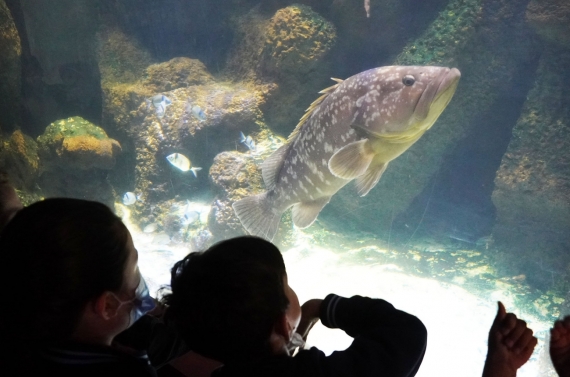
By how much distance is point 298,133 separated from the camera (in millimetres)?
4395

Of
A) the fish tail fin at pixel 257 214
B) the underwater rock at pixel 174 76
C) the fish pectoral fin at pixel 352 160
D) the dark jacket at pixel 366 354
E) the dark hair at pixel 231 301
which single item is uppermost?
the dark hair at pixel 231 301

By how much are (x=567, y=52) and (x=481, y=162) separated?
9.65 feet

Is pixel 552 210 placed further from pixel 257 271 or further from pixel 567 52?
pixel 257 271

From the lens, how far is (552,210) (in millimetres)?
6922

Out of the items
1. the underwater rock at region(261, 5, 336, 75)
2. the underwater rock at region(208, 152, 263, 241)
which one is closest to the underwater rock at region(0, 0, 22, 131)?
the underwater rock at region(208, 152, 263, 241)

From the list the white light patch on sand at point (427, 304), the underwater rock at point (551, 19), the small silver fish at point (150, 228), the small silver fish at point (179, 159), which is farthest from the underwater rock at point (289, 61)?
the underwater rock at point (551, 19)

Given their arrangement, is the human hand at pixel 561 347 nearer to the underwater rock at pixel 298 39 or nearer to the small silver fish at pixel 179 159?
the small silver fish at pixel 179 159

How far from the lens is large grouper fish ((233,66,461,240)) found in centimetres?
323

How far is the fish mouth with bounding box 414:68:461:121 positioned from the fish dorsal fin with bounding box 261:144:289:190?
1.76 metres

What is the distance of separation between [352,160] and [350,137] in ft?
1.20

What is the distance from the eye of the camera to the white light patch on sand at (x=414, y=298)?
4.38 metres

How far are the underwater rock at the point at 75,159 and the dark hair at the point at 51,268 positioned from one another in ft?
23.8

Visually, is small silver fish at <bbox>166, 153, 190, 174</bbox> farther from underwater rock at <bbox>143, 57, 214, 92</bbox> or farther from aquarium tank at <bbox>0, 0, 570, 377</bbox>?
underwater rock at <bbox>143, 57, 214, 92</bbox>

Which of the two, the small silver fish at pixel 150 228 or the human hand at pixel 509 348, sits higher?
the human hand at pixel 509 348
